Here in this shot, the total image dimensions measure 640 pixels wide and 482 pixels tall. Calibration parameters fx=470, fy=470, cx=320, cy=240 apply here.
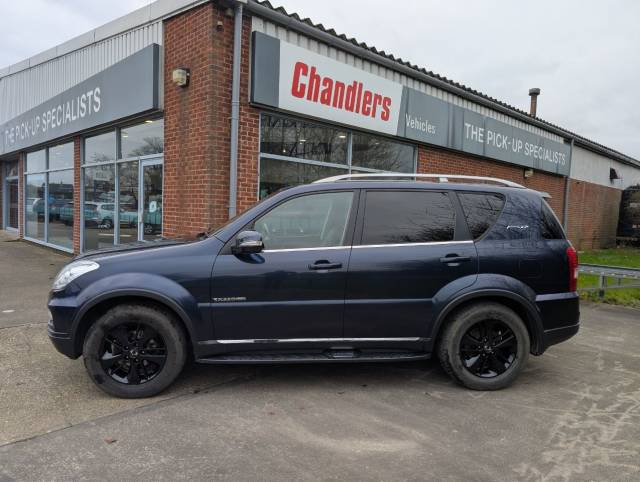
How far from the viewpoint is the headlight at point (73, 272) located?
3736 millimetres

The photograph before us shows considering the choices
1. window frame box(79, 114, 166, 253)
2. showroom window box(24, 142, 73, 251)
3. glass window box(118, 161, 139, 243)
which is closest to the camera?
window frame box(79, 114, 166, 253)

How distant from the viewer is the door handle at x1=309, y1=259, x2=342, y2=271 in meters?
3.83

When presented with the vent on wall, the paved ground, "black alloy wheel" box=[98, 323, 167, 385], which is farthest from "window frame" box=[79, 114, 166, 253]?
the vent on wall

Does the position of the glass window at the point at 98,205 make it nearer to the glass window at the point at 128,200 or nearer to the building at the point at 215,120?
the building at the point at 215,120

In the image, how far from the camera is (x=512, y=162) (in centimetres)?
1322

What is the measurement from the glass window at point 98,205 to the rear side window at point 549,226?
8.40m

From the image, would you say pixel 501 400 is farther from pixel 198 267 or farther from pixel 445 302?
pixel 198 267

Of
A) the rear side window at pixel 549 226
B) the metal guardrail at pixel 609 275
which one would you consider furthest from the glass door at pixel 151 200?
the metal guardrail at pixel 609 275

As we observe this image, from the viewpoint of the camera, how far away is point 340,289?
3863mm

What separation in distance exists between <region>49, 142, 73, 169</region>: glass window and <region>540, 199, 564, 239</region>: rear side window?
11.1m

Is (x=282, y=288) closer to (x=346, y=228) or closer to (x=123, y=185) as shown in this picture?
(x=346, y=228)

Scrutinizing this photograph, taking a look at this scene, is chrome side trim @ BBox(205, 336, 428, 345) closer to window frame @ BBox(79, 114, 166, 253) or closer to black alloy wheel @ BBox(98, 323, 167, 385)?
black alloy wheel @ BBox(98, 323, 167, 385)

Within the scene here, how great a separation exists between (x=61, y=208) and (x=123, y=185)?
409 cm

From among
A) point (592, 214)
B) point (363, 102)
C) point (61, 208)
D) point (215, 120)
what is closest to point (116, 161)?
point (215, 120)
